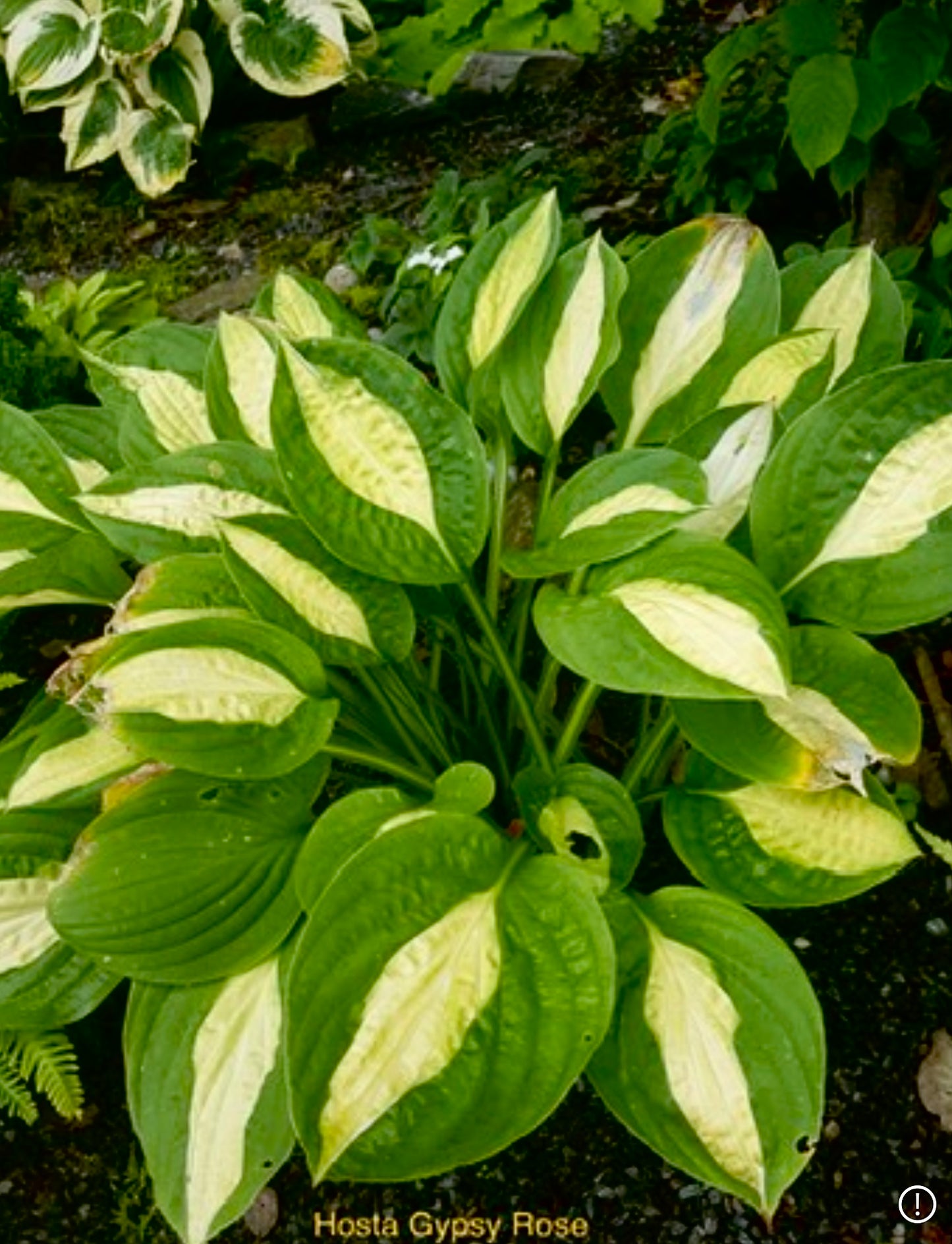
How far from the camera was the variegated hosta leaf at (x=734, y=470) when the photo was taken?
1.53 m

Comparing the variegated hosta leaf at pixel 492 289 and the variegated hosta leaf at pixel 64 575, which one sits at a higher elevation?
the variegated hosta leaf at pixel 492 289

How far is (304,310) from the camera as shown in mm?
1949

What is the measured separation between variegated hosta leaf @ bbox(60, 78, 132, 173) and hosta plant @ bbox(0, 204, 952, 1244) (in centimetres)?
205

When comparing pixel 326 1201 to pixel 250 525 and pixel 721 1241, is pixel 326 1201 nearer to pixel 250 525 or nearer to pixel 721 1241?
pixel 721 1241

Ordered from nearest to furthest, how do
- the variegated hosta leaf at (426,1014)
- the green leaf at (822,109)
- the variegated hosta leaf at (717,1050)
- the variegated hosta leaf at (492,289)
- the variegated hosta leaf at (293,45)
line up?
the variegated hosta leaf at (426,1014)
the variegated hosta leaf at (717,1050)
the variegated hosta leaf at (492,289)
the green leaf at (822,109)
the variegated hosta leaf at (293,45)

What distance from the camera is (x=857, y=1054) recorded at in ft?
5.93

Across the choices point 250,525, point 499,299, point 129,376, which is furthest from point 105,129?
point 250,525

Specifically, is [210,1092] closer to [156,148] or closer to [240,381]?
[240,381]

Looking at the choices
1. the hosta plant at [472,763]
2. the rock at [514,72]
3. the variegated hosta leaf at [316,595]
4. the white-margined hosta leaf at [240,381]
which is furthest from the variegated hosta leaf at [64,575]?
the rock at [514,72]

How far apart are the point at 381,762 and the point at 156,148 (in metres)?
2.41

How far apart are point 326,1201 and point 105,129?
2.85 m

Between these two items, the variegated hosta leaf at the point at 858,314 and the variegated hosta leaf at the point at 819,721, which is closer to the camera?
the variegated hosta leaf at the point at 819,721

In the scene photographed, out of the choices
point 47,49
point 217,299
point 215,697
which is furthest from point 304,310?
point 47,49

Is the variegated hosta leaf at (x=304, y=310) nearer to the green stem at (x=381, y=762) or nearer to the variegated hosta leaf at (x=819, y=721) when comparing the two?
the green stem at (x=381, y=762)
